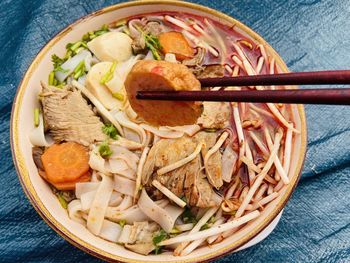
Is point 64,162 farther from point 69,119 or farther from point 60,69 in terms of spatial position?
point 60,69

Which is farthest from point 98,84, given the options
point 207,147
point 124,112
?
point 207,147

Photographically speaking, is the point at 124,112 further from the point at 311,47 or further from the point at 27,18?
the point at 311,47

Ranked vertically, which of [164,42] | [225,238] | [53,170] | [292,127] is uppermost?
[164,42]

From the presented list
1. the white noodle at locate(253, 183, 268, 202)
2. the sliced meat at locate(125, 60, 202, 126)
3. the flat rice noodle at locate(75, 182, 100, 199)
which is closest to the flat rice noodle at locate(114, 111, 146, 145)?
the sliced meat at locate(125, 60, 202, 126)

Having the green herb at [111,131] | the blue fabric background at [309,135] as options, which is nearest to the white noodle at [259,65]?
the blue fabric background at [309,135]

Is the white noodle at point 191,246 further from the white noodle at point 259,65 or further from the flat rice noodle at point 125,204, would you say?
the white noodle at point 259,65

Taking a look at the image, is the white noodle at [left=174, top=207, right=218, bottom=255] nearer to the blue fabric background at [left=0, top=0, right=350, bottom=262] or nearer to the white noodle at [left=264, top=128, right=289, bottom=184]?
the white noodle at [left=264, top=128, right=289, bottom=184]
